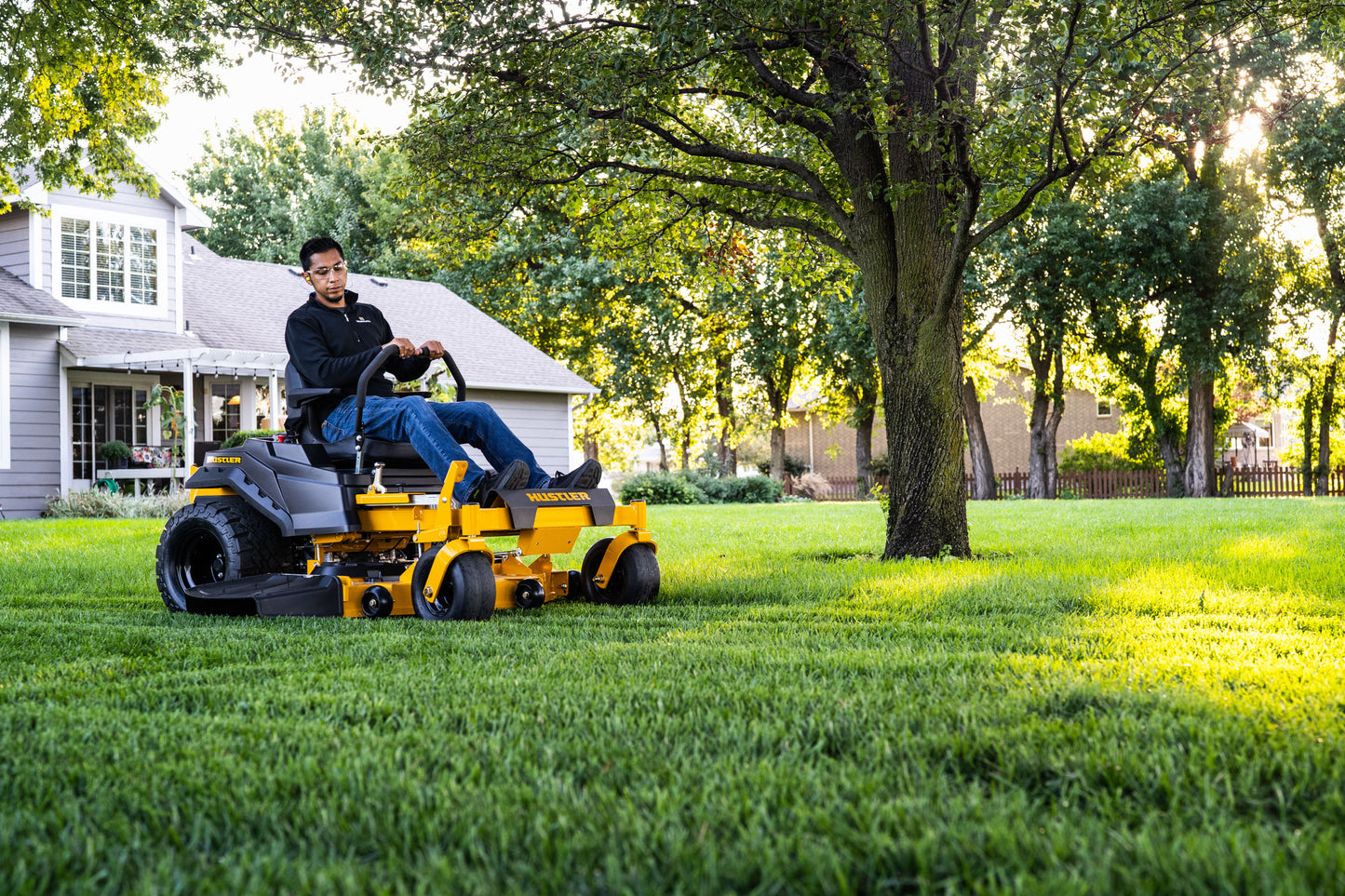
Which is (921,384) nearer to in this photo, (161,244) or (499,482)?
(499,482)

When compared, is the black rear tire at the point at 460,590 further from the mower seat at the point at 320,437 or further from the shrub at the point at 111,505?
the shrub at the point at 111,505

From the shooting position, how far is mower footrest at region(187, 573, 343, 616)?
5680mm

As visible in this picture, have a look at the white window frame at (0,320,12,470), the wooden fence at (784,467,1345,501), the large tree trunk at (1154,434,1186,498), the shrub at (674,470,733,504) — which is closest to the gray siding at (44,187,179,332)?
the white window frame at (0,320,12,470)

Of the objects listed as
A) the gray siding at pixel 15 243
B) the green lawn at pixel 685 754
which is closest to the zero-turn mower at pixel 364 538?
the green lawn at pixel 685 754

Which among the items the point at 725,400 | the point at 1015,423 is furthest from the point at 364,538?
the point at 1015,423

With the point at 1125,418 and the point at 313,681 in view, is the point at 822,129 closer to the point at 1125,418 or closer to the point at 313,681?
the point at 313,681

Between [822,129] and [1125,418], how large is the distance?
30.0 metres

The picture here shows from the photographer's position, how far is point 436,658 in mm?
4141

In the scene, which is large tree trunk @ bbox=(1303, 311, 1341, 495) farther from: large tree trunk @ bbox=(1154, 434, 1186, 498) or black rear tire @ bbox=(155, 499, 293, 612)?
black rear tire @ bbox=(155, 499, 293, 612)

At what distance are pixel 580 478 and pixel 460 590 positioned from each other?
0.89 m

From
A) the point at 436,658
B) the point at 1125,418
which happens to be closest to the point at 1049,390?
the point at 1125,418

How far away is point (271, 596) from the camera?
18.7ft

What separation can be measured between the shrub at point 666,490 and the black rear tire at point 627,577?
62.2ft

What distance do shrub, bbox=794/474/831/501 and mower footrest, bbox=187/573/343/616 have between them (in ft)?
105
